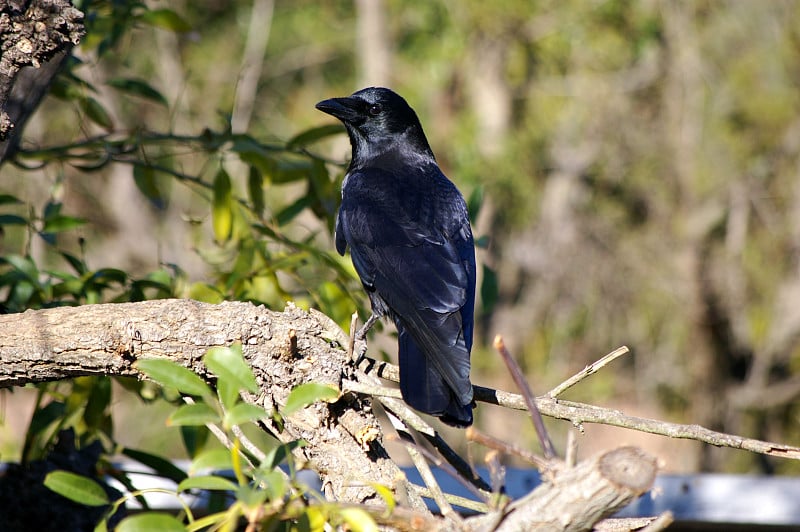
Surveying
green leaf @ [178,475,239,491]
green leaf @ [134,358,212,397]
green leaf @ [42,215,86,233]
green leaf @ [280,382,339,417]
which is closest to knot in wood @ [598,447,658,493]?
green leaf @ [280,382,339,417]

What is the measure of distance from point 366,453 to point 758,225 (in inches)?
293

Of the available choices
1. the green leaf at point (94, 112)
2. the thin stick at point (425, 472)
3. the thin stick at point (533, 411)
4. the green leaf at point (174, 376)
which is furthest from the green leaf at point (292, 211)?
the thin stick at point (533, 411)

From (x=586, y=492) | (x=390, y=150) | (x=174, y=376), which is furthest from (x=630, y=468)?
(x=390, y=150)

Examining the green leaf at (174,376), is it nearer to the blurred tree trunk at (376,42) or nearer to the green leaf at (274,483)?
the green leaf at (274,483)

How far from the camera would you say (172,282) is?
2.95m

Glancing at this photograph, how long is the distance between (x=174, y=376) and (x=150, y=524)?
0.29m

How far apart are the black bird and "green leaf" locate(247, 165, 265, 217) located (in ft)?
1.03

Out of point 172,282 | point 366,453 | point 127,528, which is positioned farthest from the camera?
point 172,282

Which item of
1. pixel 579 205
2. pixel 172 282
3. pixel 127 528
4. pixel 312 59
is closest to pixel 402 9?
pixel 312 59

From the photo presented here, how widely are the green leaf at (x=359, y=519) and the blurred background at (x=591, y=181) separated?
19.8 feet

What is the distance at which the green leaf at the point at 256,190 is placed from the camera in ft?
10.6

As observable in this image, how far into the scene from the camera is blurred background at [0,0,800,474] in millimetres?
8148

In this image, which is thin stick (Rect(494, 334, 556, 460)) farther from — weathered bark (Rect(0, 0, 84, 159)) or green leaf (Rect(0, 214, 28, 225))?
green leaf (Rect(0, 214, 28, 225))

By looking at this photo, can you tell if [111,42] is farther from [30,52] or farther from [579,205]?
[579,205]
